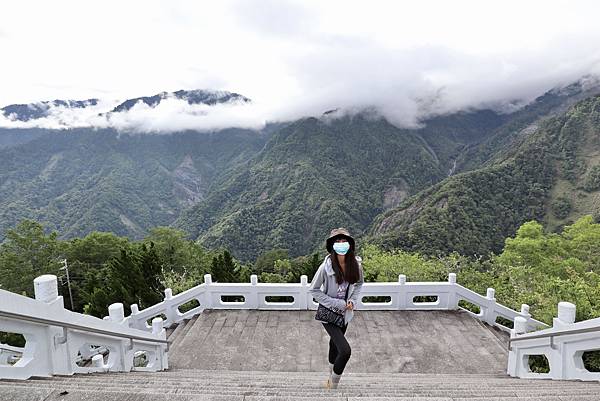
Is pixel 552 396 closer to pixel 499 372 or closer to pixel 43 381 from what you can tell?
pixel 499 372

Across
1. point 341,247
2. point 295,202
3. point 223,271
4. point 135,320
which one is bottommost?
point 295,202

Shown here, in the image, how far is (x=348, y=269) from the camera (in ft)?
14.9

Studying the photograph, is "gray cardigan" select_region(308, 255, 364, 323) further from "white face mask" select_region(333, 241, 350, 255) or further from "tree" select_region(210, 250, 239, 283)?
"tree" select_region(210, 250, 239, 283)

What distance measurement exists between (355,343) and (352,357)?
1.65 feet

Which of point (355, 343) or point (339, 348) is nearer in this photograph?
point (339, 348)

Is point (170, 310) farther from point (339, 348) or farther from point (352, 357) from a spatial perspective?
point (339, 348)

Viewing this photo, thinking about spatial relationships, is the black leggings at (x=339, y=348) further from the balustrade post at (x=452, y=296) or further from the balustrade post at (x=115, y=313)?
the balustrade post at (x=452, y=296)

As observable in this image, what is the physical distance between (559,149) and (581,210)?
29.6 meters

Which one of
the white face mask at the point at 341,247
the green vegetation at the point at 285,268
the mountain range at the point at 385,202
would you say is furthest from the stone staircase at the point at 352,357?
the mountain range at the point at 385,202

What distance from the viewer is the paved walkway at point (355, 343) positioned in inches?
274

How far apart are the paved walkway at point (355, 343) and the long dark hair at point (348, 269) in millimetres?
3009

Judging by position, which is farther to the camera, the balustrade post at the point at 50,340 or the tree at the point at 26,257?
the tree at the point at 26,257

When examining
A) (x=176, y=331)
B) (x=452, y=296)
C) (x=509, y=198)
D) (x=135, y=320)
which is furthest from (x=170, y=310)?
(x=509, y=198)

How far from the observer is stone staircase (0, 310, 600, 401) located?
435cm
